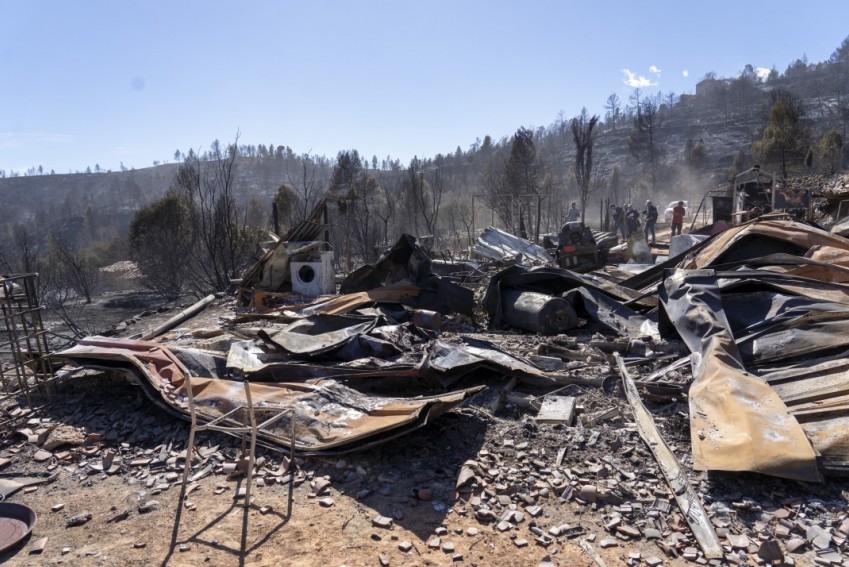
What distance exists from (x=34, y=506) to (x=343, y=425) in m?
2.09

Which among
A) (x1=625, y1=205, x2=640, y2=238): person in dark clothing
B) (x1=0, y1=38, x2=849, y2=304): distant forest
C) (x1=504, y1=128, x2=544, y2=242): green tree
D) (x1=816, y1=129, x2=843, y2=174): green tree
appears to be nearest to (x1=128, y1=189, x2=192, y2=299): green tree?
(x1=0, y1=38, x2=849, y2=304): distant forest

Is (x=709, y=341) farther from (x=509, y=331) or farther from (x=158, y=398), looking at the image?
(x=158, y=398)

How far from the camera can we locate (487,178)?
1281 inches

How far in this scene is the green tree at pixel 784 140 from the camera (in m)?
28.7

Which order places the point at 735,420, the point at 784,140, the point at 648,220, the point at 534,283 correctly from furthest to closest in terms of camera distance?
the point at 784,140 < the point at 648,220 < the point at 534,283 < the point at 735,420

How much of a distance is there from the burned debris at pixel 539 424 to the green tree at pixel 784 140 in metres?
26.4

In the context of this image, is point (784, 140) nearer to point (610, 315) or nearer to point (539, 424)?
point (610, 315)

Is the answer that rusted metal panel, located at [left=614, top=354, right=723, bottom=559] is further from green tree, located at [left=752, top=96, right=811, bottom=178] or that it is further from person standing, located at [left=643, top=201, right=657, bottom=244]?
green tree, located at [left=752, top=96, right=811, bottom=178]

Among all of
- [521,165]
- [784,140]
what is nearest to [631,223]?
[521,165]

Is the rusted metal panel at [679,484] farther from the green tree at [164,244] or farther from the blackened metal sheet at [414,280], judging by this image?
the green tree at [164,244]

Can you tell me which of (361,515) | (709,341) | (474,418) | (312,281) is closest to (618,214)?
(312,281)

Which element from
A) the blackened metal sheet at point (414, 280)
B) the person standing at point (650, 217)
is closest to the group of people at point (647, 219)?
the person standing at point (650, 217)

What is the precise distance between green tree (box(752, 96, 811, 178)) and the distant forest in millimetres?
79

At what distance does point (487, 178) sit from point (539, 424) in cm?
2932
